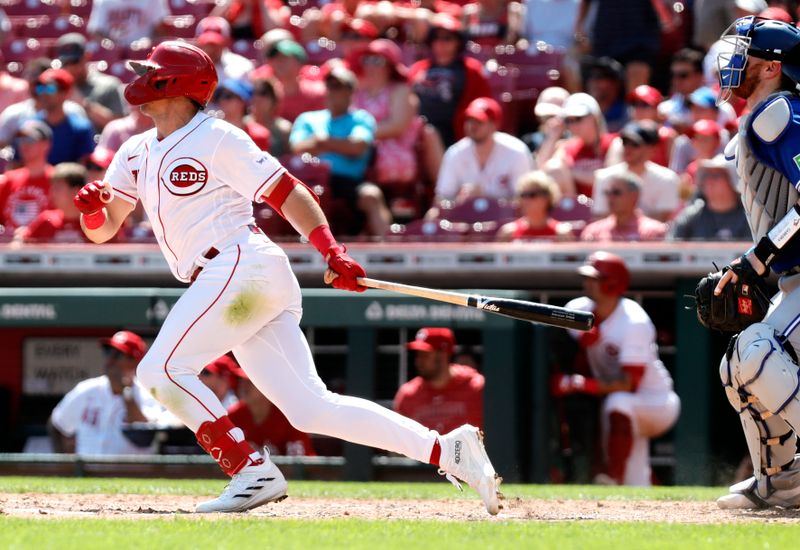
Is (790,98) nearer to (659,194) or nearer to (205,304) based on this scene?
(205,304)

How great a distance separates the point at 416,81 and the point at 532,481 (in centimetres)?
398

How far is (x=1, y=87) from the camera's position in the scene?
1266 centimetres

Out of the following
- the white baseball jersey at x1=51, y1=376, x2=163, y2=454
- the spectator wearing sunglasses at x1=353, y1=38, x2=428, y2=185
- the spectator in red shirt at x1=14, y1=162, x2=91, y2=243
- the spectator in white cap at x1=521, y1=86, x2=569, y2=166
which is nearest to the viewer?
the white baseball jersey at x1=51, y1=376, x2=163, y2=454

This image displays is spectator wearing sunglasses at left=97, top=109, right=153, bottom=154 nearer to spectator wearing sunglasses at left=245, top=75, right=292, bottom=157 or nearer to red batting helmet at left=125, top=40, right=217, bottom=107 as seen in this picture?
spectator wearing sunglasses at left=245, top=75, right=292, bottom=157

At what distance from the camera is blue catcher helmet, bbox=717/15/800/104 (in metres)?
5.19

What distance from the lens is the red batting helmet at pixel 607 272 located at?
329 inches

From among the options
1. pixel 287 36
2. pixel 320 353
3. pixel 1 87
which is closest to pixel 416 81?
pixel 287 36

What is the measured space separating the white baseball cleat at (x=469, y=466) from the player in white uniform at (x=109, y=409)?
380 cm

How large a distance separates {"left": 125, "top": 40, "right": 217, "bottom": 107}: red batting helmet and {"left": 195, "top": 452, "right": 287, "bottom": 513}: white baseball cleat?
1.32m

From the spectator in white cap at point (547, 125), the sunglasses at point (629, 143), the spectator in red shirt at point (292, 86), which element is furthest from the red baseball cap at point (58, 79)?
the sunglasses at point (629, 143)

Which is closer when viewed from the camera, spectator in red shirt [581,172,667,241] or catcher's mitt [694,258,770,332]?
catcher's mitt [694,258,770,332]

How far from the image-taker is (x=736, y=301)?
512 centimetres

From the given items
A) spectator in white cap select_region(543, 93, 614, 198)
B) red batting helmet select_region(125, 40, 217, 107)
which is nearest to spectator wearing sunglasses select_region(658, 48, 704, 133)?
spectator in white cap select_region(543, 93, 614, 198)

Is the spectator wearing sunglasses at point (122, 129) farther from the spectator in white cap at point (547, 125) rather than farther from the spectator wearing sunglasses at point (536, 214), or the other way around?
the spectator wearing sunglasses at point (536, 214)
